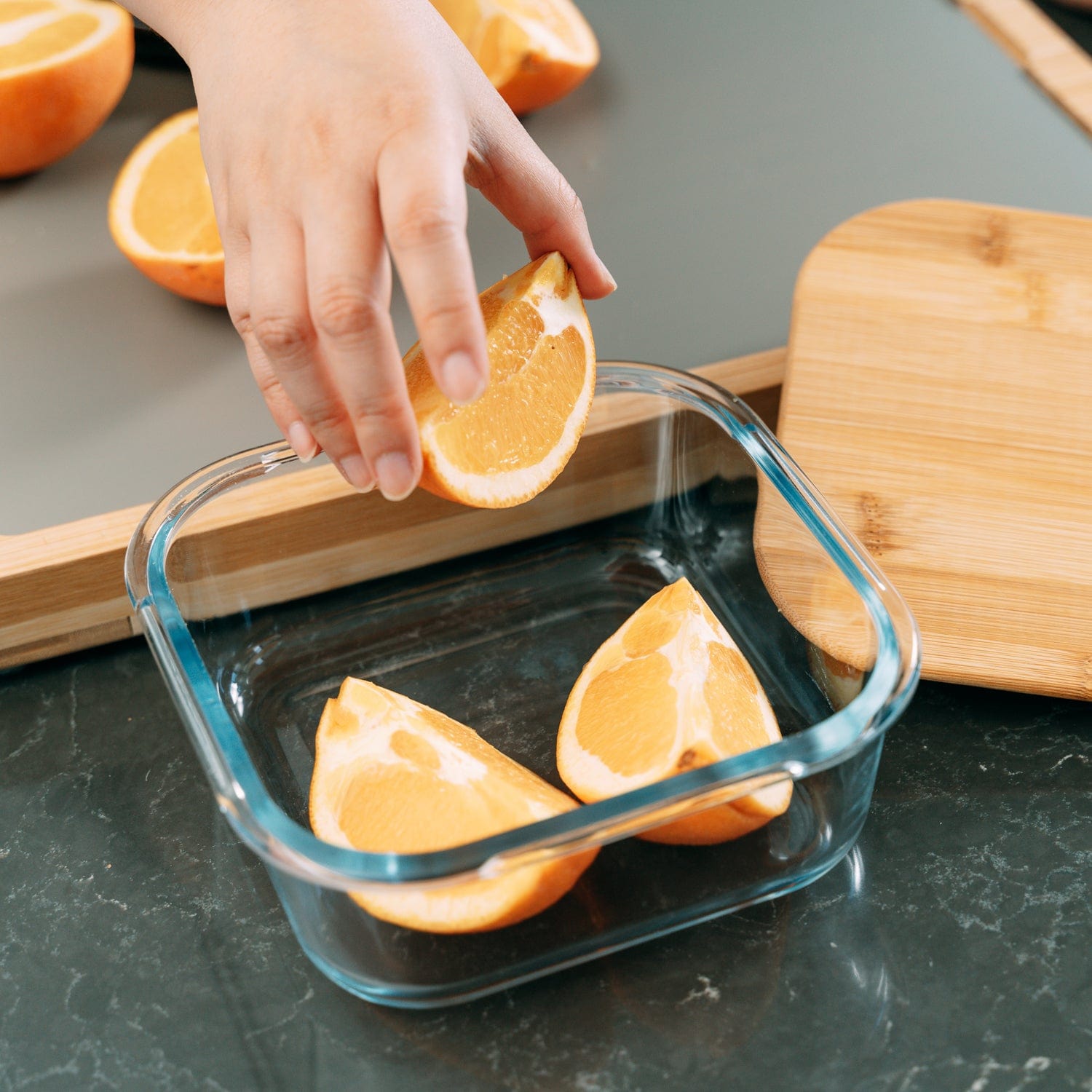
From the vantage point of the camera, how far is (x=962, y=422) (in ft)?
2.70

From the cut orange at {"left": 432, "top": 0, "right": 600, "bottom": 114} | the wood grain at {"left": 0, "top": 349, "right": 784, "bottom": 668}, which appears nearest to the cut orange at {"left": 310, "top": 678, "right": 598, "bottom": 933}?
the wood grain at {"left": 0, "top": 349, "right": 784, "bottom": 668}

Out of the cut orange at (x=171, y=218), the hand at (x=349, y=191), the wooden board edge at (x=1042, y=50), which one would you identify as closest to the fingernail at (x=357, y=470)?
the hand at (x=349, y=191)

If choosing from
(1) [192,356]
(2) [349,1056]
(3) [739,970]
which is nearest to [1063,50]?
(1) [192,356]

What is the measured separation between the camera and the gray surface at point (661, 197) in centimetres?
88

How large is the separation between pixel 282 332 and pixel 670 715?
261 mm

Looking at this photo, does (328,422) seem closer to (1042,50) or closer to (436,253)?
(436,253)

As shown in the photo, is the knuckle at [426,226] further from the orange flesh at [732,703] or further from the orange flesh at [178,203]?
the orange flesh at [178,203]

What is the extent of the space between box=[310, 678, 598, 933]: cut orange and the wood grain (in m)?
0.12

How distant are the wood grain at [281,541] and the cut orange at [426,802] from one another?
0.41 ft

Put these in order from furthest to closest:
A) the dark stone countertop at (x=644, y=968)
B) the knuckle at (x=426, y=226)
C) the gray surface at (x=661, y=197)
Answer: the gray surface at (x=661, y=197)
the dark stone countertop at (x=644, y=968)
the knuckle at (x=426, y=226)

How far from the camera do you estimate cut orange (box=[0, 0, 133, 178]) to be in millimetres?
972

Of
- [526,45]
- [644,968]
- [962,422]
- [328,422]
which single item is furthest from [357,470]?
[526,45]

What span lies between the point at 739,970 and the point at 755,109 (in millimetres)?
809

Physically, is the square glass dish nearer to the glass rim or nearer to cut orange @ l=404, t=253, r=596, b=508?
the glass rim
